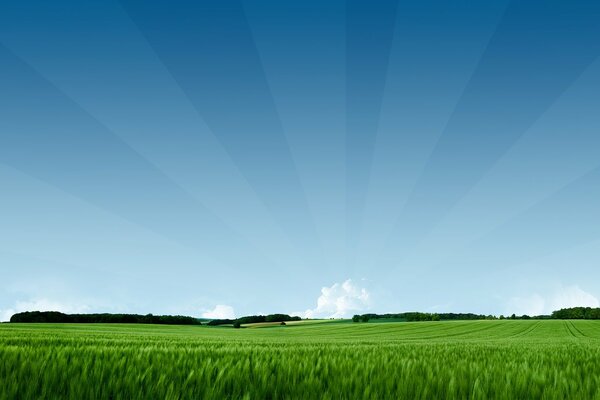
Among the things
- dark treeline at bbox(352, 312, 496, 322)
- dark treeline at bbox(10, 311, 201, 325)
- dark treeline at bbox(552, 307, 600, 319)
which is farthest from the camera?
dark treeline at bbox(552, 307, 600, 319)

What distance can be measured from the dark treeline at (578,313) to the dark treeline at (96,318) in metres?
96.6

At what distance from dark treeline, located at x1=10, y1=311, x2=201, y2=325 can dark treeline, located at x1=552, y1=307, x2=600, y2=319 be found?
317ft

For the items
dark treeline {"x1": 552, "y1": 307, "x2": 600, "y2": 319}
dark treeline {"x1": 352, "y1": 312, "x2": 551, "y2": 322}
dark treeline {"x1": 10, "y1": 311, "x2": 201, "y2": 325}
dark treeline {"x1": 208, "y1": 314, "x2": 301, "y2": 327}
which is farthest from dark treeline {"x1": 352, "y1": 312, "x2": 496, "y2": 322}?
dark treeline {"x1": 10, "y1": 311, "x2": 201, "y2": 325}

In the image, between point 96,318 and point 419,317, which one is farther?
point 419,317

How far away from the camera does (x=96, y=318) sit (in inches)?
3713

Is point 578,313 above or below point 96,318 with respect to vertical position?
above

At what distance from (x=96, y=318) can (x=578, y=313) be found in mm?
118865

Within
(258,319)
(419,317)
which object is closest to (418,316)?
(419,317)

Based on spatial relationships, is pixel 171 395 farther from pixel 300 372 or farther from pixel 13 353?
pixel 13 353

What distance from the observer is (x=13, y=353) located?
13.9ft

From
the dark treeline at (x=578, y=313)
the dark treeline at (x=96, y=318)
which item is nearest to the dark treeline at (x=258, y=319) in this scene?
the dark treeline at (x=96, y=318)

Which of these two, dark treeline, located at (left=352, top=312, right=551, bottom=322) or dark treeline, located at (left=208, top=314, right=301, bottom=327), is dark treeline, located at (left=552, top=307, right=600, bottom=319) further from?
dark treeline, located at (left=208, top=314, right=301, bottom=327)

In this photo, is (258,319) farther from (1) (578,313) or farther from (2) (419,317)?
(1) (578,313)

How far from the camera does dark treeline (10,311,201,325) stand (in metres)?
89.9
